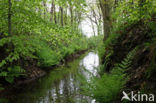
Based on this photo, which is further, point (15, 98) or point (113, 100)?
point (15, 98)

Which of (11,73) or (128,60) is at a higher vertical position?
(128,60)

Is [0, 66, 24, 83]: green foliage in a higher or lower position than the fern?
lower

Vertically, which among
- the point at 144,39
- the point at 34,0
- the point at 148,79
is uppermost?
the point at 34,0

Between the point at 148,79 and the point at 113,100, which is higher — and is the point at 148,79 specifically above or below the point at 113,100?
above

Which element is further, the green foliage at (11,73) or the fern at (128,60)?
the green foliage at (11,73)

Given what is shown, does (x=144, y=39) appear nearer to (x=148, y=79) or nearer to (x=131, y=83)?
(x=131, y=83)

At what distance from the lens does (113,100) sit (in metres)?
2.67

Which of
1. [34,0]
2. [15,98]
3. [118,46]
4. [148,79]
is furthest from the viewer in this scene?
[34,0]

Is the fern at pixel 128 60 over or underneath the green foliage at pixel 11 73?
over

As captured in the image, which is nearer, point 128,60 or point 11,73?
point 128,60

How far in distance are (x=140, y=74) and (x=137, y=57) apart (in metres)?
0.73

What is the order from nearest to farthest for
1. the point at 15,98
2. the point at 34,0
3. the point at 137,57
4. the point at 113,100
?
the point at 113,100, the point at 137,57, the point at 15,98, the point at 34,0

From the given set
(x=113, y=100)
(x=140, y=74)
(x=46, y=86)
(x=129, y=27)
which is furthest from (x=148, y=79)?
(x=46, y=86)

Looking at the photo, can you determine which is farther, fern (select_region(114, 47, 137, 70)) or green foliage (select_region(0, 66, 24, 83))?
green foliage (select_region(0, 66, 24, 83))
